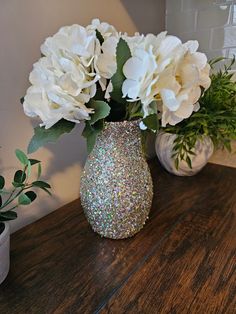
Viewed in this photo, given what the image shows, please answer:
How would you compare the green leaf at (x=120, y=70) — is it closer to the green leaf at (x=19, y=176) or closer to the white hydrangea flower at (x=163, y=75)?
the white hydrangea flower at (x=163, y=75)

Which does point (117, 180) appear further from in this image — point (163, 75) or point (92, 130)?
point (163, 75)

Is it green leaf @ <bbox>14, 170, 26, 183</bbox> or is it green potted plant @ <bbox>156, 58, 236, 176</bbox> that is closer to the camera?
green leaf @ <bbox>14, 170, 26, 183</bbox>

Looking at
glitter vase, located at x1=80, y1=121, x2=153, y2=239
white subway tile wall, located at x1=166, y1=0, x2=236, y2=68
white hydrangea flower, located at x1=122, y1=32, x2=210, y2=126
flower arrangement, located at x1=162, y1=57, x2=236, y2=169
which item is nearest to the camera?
white hydrangea flower, located at x1=122, y1=32, x2=210, y2=126

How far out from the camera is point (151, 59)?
0.45 m

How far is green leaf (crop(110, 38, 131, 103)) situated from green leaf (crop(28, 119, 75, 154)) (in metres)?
0.10

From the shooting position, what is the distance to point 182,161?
939mm

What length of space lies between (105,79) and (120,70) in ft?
0.14

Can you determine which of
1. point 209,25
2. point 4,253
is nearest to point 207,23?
point 209,25

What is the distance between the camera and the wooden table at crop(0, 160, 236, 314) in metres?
0.47

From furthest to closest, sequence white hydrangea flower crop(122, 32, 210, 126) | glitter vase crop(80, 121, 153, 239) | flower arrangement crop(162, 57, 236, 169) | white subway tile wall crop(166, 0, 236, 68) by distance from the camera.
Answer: white subway tile wall crop(166, 0, 236, 68)
flower arrangement crop(162, 57, 236, 169)
glitter vase crop(80, 121, 153, 239)
white hydrangea flower crop(122, 32, 210, 126)

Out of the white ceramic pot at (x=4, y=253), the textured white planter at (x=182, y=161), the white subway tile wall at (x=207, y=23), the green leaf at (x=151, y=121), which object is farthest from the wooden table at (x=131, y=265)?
the white subway tile wall at (x=207, y=23)

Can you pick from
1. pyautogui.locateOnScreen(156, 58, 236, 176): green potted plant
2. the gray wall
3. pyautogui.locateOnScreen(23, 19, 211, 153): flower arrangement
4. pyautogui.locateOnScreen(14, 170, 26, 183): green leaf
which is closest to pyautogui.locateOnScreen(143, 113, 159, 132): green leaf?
pyautogui.locateOnScreen(23, 19, 211, 153): flower arrangement

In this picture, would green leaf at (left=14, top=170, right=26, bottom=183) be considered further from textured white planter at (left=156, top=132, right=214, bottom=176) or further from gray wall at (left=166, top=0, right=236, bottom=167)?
gray wall at (left=166, top=0, right=236, bottom=167)

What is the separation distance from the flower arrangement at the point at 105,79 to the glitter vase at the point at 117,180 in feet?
0.21
